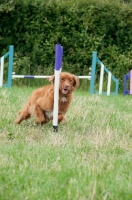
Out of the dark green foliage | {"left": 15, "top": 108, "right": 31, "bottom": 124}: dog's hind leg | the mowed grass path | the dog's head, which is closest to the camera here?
the mowed grass path

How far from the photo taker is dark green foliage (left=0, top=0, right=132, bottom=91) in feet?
54.2

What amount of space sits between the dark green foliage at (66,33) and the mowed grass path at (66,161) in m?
10.1

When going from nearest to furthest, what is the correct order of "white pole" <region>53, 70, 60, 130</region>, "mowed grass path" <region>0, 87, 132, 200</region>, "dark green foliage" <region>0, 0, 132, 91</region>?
"mowed grass path" <region>0, 87, 132, 200</region>, "white pole" <region>53, 70, 60, 130</region>, "dark green foliage" <region>0, 0, 132, 91</region>

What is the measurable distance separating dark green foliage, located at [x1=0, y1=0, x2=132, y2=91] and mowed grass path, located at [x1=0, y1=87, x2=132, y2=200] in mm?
10147

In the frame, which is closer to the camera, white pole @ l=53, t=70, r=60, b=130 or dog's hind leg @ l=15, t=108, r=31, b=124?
white pole @ l=53, t=70, r=60, b=130

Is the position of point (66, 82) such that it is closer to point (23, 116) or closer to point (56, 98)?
point (56, 98)

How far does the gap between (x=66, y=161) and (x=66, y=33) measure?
43.6 feet

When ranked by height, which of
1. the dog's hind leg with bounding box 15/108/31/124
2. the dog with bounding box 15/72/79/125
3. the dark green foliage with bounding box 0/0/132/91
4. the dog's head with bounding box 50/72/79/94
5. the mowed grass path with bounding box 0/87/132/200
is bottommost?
the mowed grass path with bounding box 0/87/132/200

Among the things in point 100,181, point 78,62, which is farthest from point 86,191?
point 78,62

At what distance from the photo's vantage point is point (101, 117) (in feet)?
23.4

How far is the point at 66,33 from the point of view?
16828mm

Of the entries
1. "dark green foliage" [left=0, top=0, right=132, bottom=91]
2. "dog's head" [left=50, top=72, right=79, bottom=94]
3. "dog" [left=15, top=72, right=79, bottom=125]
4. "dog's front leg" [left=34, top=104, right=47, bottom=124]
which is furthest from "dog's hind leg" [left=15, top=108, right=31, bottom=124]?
"dark green foliage" [left=0, top=0, right=132, bottom=91]

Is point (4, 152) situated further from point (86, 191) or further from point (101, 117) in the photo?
point (101, 117)

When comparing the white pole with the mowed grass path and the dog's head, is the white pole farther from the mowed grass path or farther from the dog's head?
the dog's head
